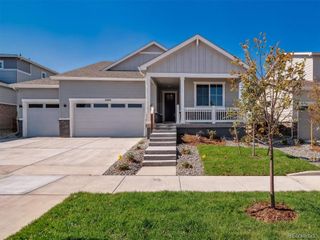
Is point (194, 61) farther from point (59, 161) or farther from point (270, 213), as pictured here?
point (270, 213)

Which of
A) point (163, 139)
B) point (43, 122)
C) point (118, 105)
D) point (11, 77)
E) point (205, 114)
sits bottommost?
point (163, 139)

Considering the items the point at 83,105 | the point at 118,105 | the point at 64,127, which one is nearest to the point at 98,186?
the point at 118,105

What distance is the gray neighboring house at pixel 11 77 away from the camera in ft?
68.1

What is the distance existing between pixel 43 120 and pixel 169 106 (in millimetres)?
9807

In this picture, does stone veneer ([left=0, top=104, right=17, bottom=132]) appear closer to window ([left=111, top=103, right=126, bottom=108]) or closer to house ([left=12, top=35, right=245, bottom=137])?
house ([left=12, top=35, right=245, bottom=137])

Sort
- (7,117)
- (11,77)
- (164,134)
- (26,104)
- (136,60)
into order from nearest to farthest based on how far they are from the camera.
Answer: (164,134) < (26,104) < (136,60) < (7,117) < (11,77)

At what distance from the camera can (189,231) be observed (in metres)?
3.53

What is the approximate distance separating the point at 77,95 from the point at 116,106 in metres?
2.89

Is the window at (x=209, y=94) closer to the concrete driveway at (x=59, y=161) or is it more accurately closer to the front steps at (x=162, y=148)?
the front steps at (x=162, y=148)

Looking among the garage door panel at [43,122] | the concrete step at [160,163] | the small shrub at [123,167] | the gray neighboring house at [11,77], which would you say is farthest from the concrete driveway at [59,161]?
the gray neighboring house at [11,77]

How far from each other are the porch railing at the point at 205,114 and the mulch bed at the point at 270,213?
9.34m

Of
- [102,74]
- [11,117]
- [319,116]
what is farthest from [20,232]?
[11,117]

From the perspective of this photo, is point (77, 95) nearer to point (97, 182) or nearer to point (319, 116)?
A: point (97, 182)

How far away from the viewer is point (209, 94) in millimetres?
15289
